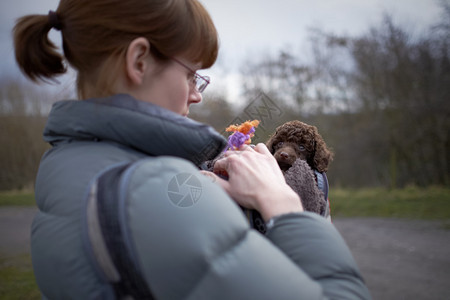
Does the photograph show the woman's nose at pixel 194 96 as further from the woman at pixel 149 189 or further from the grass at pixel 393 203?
the grass at pixel 393 203

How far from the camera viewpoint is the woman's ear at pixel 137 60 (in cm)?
88

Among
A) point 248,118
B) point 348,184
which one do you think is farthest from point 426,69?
point 248,118

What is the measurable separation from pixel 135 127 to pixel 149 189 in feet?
0.66

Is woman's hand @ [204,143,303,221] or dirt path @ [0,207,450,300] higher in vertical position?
woman's hand @ [204,143,303,221]

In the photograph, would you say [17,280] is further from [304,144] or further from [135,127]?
[135,127]

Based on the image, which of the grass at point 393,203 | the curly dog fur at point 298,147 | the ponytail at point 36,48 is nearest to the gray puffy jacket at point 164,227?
the ponytail at point 36,48

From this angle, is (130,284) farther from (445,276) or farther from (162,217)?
(445,276)

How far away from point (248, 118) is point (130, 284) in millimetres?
1052

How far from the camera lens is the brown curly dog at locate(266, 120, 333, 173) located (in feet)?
5.67

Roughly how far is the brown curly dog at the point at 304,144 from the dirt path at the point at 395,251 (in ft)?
13.5

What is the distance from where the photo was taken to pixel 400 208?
984cm

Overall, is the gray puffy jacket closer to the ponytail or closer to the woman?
the woman

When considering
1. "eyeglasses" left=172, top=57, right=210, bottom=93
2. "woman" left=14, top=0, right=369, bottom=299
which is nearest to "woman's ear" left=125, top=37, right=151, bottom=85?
"woman" left=14, top=0, right=369, bottom=299

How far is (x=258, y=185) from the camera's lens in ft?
3.13
